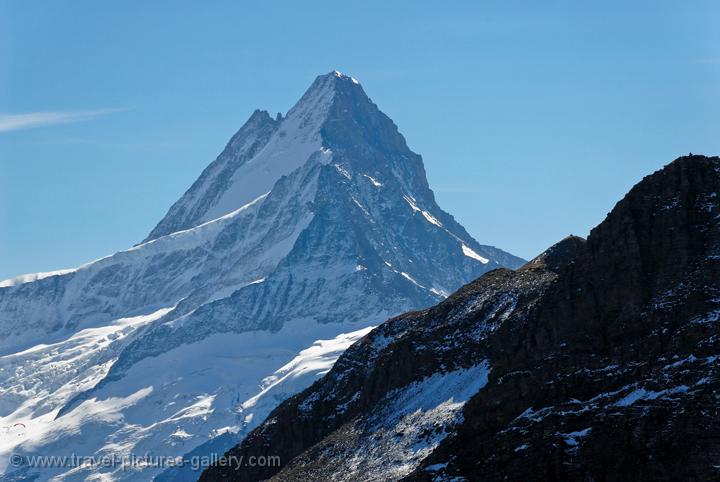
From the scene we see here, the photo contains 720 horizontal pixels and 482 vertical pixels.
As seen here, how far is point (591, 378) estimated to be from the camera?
14312 cm

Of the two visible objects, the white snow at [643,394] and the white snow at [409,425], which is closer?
the white snow at [643,394]

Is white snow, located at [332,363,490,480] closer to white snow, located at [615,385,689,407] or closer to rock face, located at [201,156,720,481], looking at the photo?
rock face, located at [201,156,720,481]

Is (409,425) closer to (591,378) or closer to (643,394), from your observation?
(591,378)

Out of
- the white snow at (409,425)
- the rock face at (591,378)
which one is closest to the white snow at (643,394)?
the rock face at (591,378)

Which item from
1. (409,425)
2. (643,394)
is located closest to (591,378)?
(643,394)

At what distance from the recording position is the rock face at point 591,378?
129m

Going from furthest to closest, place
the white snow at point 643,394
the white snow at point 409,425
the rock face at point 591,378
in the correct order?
the white snow at point 409,425, the white snow at point 643,394, the rock face at point 591,378

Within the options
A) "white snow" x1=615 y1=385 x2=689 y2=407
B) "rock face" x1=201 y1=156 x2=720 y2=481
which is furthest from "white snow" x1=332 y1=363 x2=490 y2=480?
"white snow" x1=615 y1=385 x2=689 y2=407

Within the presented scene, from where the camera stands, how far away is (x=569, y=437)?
13312 centimetres

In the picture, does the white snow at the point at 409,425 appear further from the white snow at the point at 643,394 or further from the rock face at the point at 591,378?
the white snow at the point at 643,394

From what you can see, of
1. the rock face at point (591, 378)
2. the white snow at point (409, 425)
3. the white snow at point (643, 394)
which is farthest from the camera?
the white snow at point (409, 425)

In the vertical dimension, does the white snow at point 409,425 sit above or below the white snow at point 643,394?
above

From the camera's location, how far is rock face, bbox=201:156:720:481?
5094 inches

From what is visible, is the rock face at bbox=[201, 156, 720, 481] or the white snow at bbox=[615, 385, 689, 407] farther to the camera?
the white snow at bbox=[615, 385, 689, 407]
